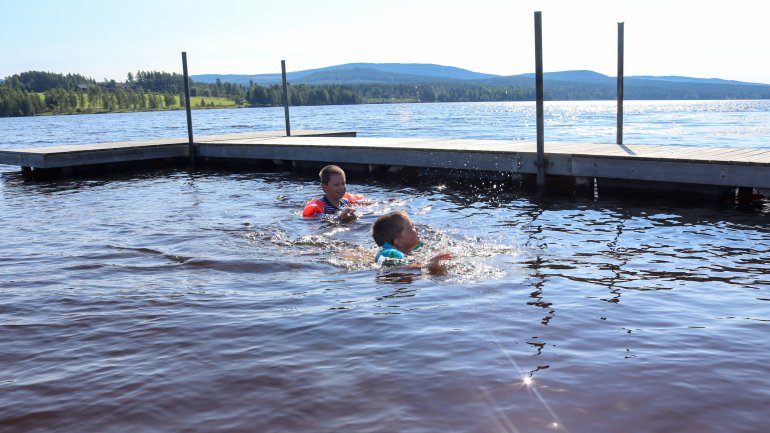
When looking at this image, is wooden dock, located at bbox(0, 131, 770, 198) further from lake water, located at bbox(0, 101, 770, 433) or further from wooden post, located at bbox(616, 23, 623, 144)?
lake water, located at bbox(0, 101, 770, 433)

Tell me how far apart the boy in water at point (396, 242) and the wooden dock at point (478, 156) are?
6.44m

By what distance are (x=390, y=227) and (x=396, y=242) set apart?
193 mm

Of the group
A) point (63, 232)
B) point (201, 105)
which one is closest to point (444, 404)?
point (63, 232)

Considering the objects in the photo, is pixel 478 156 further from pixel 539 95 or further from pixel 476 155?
pixel 539 95

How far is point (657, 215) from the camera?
11.9 metres

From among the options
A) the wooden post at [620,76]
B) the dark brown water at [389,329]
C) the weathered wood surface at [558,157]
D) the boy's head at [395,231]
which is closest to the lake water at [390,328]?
the dark brown water at [389,329]

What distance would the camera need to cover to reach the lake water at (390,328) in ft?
14.9

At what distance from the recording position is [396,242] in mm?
8273

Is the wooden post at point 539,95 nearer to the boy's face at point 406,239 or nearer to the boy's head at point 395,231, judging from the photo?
the boy's face at point 406,239

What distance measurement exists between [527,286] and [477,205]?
6498 mm

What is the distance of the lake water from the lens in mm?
4527

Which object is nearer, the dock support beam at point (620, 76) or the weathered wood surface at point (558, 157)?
the weathered wood surface at point (558, 157)

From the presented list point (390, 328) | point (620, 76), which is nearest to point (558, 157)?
point (620, 76)

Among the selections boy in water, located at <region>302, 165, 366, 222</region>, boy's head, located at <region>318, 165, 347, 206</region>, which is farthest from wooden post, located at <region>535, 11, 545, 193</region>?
boy's head, located at <region>318, 165, 347, 206</region>
